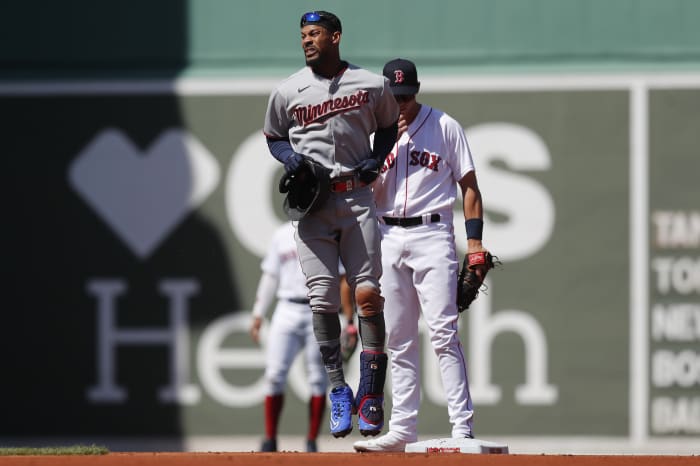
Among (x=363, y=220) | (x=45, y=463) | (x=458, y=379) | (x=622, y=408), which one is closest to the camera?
(x=45, y=463)

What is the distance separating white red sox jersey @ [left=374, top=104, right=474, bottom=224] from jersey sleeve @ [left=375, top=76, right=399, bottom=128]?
2.01 feet

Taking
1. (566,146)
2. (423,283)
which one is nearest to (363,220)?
(423,283)

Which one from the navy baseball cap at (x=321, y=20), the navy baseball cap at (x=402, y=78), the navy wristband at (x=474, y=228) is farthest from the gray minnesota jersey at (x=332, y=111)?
the navy wristband at (x=474, y=228)

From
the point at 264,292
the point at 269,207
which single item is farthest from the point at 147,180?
the point at 264,292

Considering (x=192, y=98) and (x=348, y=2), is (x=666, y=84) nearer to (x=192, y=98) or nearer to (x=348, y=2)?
(x=348, y=2)

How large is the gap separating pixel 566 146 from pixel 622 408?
8.33ft

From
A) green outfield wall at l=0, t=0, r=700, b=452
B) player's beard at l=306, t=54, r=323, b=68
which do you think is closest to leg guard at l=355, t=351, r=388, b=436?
player's beard at l=306, t=54, r=323, b=68

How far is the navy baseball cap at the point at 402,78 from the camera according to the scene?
8094 mm

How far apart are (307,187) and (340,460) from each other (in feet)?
4.87

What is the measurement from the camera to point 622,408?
13.0 meters

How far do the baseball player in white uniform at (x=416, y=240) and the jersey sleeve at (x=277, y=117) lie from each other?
923mm

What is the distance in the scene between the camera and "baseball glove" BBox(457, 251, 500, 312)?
A: 8.06 meters

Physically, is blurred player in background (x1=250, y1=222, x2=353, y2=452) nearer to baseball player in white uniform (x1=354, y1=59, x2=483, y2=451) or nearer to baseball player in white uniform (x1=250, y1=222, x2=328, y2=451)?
baseball player in white uniform (x1=250, y1=222, x2=328, y2=451)

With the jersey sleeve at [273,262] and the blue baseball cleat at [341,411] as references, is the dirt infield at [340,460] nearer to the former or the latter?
the blue baseball cleat at [341,411]
